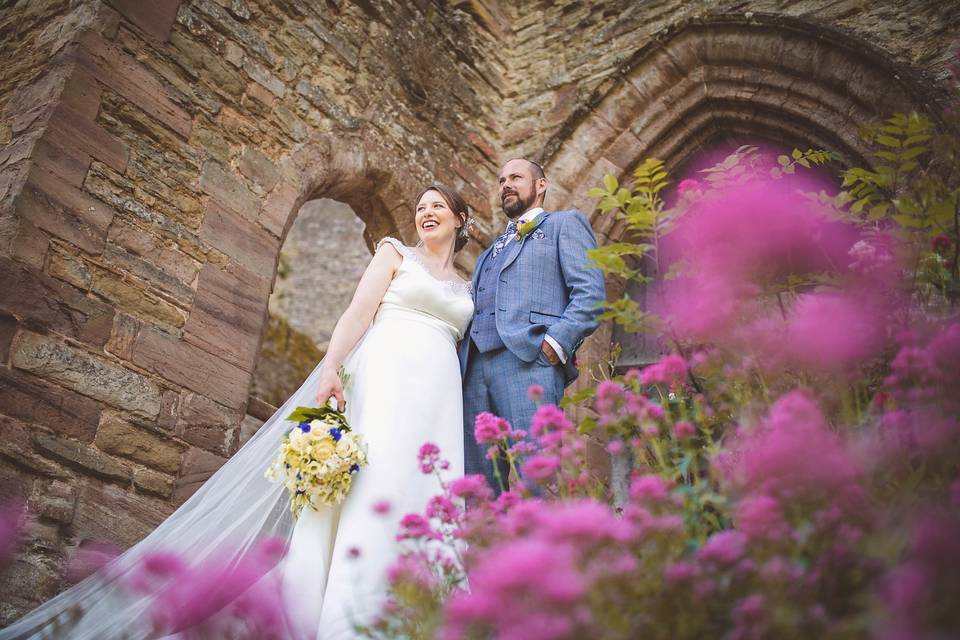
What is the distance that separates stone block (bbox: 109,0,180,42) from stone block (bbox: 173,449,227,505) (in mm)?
1917

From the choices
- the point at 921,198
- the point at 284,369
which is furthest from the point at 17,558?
the point at 284,369

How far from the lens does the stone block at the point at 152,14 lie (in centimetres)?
321

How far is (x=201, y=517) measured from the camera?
2.34m

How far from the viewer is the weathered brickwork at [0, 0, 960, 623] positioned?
105 inches

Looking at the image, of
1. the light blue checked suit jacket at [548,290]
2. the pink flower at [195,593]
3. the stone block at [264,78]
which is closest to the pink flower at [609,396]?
the pink flower at [195,593]

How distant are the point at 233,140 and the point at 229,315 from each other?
35.5 inches

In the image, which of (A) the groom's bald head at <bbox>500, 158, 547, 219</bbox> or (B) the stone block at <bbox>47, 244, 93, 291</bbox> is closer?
(B) the stone block at <bbox>47, 244, 93, 291</bbox>

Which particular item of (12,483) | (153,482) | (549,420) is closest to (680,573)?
(549,420)

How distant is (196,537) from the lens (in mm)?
2262

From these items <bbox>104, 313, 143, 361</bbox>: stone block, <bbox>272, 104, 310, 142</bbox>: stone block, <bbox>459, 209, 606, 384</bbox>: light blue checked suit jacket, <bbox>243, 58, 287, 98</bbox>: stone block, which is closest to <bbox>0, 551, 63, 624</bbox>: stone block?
<bbox>104, 313, 143, 361</bbox>: stone block

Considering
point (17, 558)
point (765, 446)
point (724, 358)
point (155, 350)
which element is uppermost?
point (155, 350)

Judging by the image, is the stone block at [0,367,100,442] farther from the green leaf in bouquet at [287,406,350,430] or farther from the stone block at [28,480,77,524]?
the green leaf in bouquet at [287,406,350,430]

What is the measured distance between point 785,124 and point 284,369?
223 inches

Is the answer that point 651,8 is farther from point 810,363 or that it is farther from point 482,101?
point 810,363
